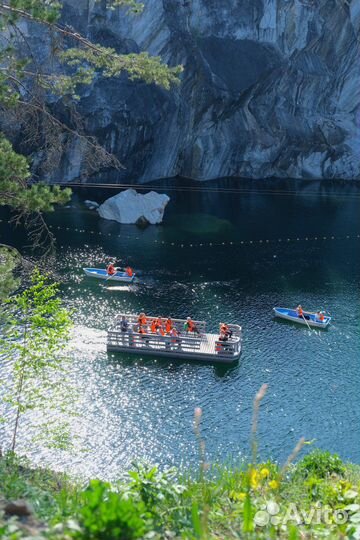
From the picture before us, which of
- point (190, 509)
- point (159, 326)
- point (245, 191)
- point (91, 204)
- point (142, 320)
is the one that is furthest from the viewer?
point (245, 191)

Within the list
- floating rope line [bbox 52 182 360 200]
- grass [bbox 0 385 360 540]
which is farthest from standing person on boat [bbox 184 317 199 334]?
floating rope line [bbox 52 182 360 200]

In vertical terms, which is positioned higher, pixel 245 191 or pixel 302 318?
pixel 245 191

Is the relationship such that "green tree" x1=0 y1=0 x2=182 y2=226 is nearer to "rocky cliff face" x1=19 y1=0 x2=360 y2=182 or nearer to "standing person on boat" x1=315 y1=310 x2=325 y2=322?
"standing person on boat" x1=315 y1=310 x2=325 y2=322

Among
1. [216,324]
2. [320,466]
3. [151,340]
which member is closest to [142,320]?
[151,340]

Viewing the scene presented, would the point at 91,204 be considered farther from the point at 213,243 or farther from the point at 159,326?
the point at 159,326

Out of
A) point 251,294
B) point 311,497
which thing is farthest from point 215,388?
point 311,497

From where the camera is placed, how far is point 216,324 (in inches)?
1287

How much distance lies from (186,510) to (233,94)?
5954 cm

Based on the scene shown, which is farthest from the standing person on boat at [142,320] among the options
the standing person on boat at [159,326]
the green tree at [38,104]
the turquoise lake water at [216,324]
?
the green tree at [38,104]

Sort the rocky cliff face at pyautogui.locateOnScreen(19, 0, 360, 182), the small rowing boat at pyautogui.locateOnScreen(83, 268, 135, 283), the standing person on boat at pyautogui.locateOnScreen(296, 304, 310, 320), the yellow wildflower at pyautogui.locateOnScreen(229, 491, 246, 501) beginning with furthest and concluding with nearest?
the rocky cliff face at pyautogui.locateOnScreen(19, 0, 360, 182)
the small rowing boat at pyautogui.locateOnScreen(83, 268, 135, 283)
the standing person on boat at pyautogui.locateOnScreen(296, 304, 310, 320)
the yellow wildflower at pyautogui.locateOnScreen(229, 491, 246, 501)

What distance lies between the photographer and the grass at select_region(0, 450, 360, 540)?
594 cm

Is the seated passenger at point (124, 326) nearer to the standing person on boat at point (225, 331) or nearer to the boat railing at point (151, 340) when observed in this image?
the boat railing at point (151, 340)

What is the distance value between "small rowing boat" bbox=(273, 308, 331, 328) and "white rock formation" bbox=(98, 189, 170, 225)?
65.1ft

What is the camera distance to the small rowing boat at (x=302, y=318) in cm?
3247
